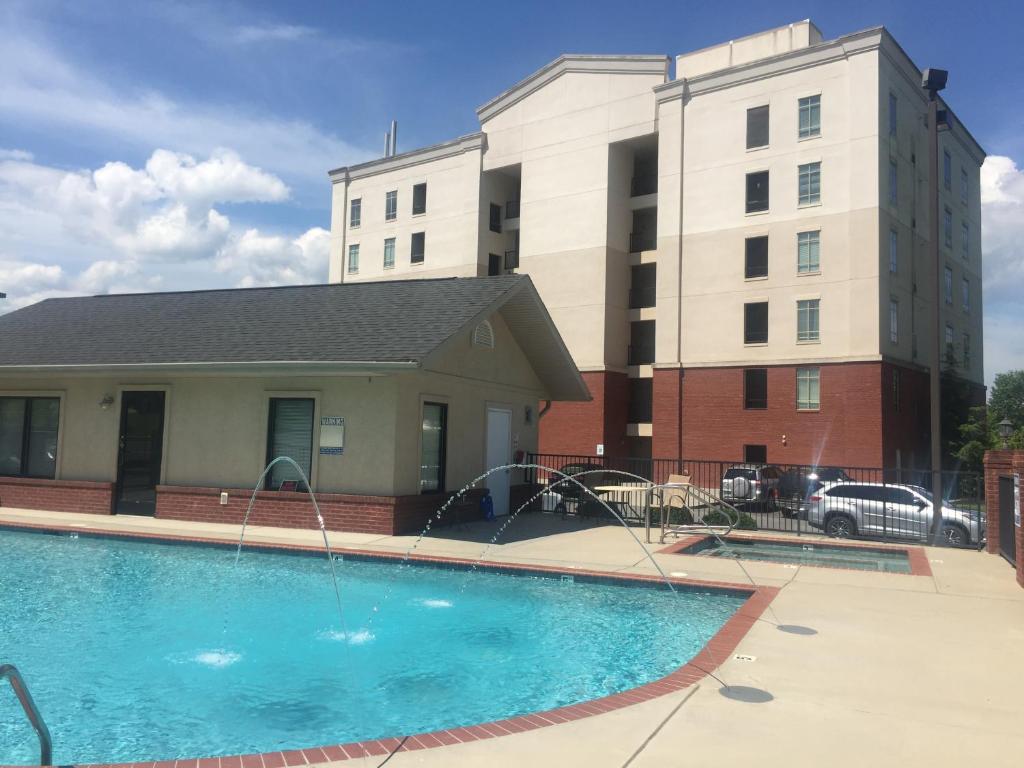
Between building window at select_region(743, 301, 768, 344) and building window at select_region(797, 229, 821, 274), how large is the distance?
2.32 meters

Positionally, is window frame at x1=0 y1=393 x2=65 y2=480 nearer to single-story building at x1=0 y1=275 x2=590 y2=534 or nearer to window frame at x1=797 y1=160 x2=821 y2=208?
single-story building at x1=0 y1=275 x2=590 y2=534

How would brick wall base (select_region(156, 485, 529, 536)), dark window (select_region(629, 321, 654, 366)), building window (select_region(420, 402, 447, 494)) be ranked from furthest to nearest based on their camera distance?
dark window (select_region(629, 321, 654, 366)) → building window (select_region(420, 402, 447, 494)) → brick wall base (select_region(156, 485, 529, 536))

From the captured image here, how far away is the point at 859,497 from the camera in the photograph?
1830 centimetres

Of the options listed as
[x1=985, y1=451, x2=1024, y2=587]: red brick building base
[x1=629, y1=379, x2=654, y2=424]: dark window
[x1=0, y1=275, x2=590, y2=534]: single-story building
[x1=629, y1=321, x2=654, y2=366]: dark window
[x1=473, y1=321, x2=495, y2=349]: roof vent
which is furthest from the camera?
[x1=629, y1=321, x2=654, y2=366]: dark window

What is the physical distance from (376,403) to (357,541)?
111 inches

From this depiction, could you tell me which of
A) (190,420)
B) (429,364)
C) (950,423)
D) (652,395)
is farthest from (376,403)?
(950,423)

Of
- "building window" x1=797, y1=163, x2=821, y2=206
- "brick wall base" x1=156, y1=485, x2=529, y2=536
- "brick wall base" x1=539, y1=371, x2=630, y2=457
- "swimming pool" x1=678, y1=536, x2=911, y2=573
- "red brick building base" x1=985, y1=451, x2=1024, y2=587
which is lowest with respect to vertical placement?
"swimming pool" x1=678, y1=536, x2=911, y2=573

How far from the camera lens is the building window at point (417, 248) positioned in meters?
50.3

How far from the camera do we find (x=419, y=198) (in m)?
50.6

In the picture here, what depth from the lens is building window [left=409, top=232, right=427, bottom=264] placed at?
5031cm

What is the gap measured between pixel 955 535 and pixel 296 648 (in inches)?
599

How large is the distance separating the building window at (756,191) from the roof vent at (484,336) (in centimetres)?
2264

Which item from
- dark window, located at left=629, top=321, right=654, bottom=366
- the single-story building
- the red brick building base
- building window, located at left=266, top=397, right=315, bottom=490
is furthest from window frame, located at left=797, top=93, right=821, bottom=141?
building window, located at left=266, top=397, right=315, bottom=490

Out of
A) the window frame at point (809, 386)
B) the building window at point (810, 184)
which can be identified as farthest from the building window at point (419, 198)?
the window frame at point (809, 386)
